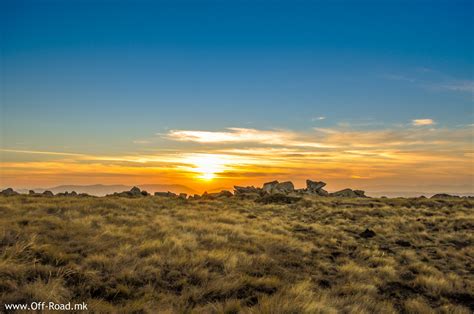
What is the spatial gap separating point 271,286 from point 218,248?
12.6 feet

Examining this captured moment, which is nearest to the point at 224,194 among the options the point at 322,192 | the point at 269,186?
the point at 269,186

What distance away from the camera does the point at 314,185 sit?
63531mm

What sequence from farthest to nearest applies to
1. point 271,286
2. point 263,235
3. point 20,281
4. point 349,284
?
point 263,235 → point 349,284 → point 271,286 → point 20,281

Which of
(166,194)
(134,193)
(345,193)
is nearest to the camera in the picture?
(134,193)

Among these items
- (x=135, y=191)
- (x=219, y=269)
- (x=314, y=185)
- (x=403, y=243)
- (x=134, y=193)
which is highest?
(x=219, y=269)

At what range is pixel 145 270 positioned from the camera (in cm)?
894

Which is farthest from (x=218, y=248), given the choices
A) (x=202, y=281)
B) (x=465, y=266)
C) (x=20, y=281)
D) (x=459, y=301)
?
(x=465, y=266)

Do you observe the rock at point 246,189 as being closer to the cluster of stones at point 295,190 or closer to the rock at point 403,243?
the cluster of stones at point 295,190

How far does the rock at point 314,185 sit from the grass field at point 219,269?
44311 mm

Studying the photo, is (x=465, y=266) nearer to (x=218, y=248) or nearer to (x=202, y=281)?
(x=218, y=248)

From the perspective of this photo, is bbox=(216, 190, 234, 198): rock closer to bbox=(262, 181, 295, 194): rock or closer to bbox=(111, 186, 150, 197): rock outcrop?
bbox=(262, 181, 295, 194): rock

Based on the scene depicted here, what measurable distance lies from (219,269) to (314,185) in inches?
2200

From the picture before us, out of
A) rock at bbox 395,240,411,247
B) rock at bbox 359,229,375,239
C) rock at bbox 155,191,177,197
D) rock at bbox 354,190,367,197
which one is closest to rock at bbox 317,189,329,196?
rock at bbox 354,190,367,197

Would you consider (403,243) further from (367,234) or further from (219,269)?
(219,269)
